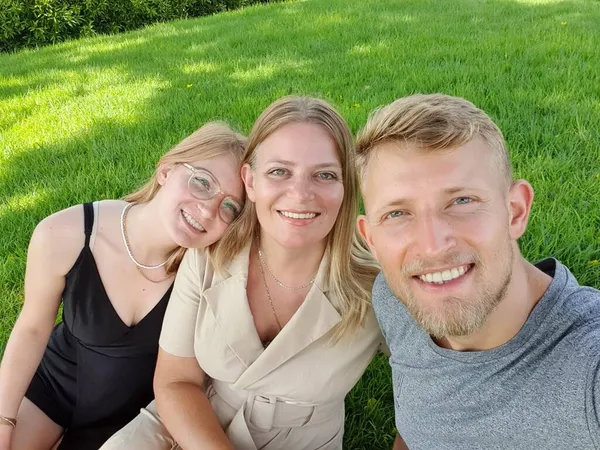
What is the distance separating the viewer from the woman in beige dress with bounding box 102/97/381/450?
2045 millimetres

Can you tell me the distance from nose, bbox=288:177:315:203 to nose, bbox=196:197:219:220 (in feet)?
1.24

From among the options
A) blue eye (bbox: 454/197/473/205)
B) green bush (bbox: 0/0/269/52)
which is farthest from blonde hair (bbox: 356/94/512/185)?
green bush (bbox: 0/0/269/52)

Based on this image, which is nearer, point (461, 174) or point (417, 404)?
point (461, 174)

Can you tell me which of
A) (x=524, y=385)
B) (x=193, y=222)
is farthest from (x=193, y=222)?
(x=524, y=385)

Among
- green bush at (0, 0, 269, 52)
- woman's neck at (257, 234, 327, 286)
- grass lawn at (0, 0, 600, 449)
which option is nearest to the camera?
woman's neck at (257, 234, 327, 286)

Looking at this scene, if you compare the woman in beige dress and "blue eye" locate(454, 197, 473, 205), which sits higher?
"blue eye" locate(454, 197, 473, 205)

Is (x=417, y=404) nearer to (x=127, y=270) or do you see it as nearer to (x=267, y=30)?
(x=127, y=270)

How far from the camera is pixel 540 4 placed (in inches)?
316

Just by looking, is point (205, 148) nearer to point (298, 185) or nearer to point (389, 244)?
point (298, 185)

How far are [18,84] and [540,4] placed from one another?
711 centimetres

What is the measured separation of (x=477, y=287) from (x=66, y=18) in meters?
10.2

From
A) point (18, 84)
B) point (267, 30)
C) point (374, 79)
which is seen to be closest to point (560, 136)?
point (374, 79)

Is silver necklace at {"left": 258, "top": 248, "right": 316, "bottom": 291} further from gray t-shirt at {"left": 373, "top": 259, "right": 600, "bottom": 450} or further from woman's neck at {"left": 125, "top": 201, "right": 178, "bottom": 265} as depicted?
gray t-shirt at {"left": 373, "top": 259, "right": 600, "bottom": 450}

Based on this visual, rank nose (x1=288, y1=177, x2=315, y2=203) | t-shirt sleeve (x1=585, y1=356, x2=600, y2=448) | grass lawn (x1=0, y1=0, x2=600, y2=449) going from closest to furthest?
1. t-shirt sleeve (x1=585, y1=356, x2=600, y2=448)
2. nose (x1=288, y1=177, x2=315, y2=203)
3. grass lawn (x1=0, y1=0, x2=600, y2=449)
